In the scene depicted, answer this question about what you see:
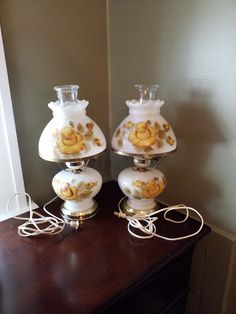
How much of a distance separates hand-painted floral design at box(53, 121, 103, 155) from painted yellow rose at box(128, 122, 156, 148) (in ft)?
0.45

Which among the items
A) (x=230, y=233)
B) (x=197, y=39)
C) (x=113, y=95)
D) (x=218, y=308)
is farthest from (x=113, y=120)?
(x=218, y=308)

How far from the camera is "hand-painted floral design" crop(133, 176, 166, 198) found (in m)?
0.79

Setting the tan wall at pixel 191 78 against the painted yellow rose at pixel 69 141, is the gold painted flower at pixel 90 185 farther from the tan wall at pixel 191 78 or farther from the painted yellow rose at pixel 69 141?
the tan wall at pixel 191 78

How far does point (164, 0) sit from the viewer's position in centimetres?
78

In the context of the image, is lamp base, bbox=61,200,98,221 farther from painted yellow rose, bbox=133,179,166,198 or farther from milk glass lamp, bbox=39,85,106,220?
painted yellow rose, bbox=133,179,166,198

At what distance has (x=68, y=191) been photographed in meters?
0.78

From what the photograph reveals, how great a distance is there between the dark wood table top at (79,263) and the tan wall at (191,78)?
14cm

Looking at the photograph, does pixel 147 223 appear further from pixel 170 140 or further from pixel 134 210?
pixel 170 140

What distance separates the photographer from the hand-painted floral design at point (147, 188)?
0.79 meters

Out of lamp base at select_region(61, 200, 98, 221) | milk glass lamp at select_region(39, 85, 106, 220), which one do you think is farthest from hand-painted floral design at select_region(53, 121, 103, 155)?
lamp base at select_region(61, 200, 98, 221)

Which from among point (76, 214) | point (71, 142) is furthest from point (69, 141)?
point (76, 214)

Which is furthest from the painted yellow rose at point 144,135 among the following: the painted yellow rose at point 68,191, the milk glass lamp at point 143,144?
the painted yellow rose at point 68,191

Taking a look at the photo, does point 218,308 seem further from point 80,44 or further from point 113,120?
point 80,44

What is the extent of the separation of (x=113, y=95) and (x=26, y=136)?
38 cm
